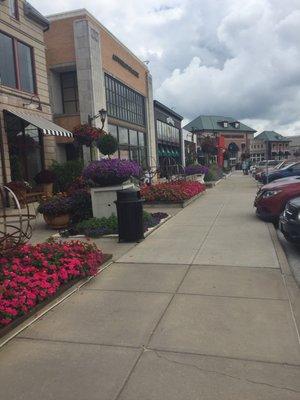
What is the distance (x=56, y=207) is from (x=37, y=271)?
4.93m

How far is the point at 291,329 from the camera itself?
4.09 m

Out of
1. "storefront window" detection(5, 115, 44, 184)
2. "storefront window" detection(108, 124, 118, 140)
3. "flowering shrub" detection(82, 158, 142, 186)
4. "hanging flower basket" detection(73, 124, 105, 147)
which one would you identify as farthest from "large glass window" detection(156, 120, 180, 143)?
"flowering shrub" detection(82, 158, 142, 186)

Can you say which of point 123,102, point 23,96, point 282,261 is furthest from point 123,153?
point 282,261

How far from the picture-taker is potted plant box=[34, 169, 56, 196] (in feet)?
57.4

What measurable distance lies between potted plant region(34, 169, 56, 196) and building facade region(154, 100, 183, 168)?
78.1ft

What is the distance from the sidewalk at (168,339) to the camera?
314cm

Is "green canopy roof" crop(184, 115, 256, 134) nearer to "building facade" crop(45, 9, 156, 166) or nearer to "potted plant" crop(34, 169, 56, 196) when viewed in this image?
"building facade" crop(45, 9, 156, 166)

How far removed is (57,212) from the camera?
10.1 meters

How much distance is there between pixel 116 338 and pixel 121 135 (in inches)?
1077

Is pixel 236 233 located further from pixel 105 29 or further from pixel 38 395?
pixel 105 29

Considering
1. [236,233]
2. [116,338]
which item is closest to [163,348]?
[116,338]

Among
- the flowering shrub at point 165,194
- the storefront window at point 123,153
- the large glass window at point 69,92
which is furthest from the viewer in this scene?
the storefront window at point 123,153

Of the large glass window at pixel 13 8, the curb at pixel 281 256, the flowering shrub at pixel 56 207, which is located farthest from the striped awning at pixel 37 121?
the curb at pixel 281 256

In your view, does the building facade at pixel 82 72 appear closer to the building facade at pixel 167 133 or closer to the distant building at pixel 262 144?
the building facade at pixel 167 133
